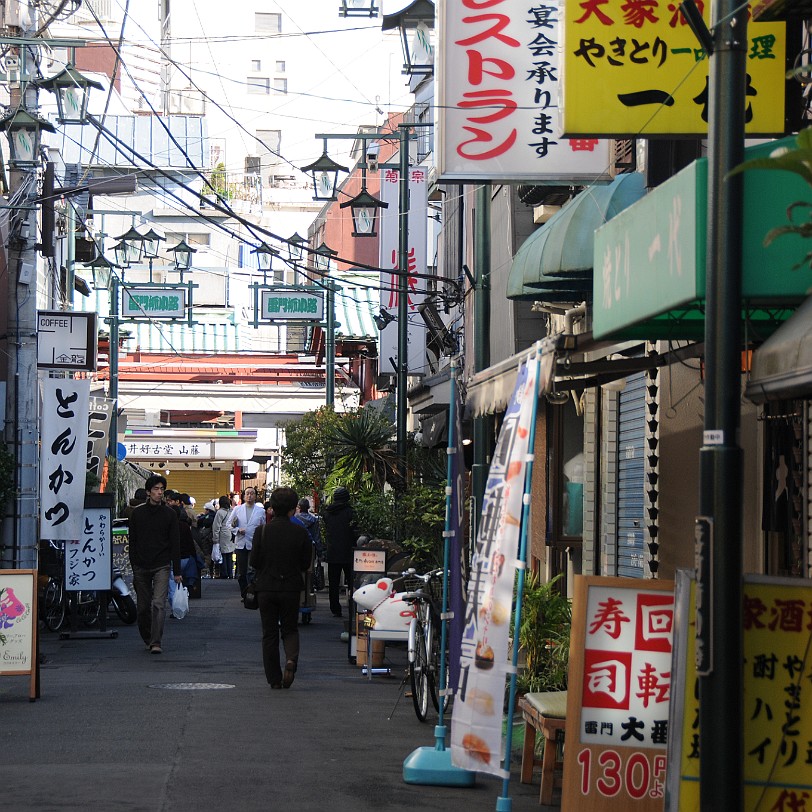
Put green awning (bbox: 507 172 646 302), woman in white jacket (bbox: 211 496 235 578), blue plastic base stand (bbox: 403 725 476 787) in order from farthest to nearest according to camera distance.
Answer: woman in white jacket (bbox: 211 496 235 578) → green awning (bbox: 507 172 646 302) → blue plastic base stand (bbox: 403 725 476 787)

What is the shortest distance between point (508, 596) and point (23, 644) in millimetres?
6550

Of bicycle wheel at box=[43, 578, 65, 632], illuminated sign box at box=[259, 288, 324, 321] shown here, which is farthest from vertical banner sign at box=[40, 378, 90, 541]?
illuminated sign box at box=[259, 288, 324, 321]

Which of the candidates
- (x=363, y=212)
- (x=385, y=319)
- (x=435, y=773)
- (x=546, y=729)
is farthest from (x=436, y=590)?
(x=385, y=319)

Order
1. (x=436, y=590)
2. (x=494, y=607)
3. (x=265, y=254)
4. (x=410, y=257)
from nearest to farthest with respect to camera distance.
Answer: (x=494, y=607)
(x=436, y=590)
(x=410, y=257)
(x=265, y=254)

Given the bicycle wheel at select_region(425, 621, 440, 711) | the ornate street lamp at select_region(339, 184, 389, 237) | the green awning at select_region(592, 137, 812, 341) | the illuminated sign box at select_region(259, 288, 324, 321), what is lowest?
the bicycle wheel at select_region(425, 621, 440, 711)

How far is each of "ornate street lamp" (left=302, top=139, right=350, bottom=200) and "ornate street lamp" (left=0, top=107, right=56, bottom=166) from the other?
13.8 feet

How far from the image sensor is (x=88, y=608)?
20.5 metres

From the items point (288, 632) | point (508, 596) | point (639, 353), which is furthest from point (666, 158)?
point (508, 596)

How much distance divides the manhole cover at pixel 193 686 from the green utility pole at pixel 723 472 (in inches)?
316

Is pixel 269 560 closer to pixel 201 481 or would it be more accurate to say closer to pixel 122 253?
pixel 122 253

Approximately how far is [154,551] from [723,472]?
11343 mm

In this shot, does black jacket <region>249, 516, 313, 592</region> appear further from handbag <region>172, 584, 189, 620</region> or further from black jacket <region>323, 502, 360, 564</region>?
black jacket <region>323, 502, 360, 564</region>

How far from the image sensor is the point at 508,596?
7.48m

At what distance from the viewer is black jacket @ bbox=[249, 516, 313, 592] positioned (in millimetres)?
13758
